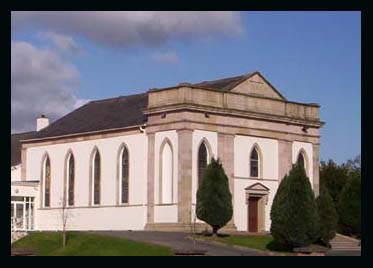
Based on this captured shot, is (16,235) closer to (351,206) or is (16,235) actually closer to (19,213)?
(19,213)

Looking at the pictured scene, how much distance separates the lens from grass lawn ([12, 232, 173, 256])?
142 feet

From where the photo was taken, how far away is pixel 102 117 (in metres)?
66.1

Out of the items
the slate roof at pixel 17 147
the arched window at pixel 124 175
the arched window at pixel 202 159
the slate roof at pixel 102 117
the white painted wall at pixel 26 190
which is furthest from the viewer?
the slate roof at pixel 17 147

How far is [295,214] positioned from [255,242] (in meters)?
4.78

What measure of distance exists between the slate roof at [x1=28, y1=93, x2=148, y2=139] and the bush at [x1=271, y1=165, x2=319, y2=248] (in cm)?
1527

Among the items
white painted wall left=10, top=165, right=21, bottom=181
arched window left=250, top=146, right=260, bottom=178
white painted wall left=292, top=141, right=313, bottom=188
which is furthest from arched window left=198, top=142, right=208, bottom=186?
white painted wall left=10, top=165, right=21, bottom=181

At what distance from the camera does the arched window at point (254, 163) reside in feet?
195

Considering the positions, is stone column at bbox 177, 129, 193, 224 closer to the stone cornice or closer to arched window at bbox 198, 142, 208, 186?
arched window at bbox 198, 142, 208, 186

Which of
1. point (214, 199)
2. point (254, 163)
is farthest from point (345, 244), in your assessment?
point (214, 199)

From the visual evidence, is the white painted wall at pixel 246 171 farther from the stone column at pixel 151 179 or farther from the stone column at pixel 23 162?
the stone column at pixel 23 162

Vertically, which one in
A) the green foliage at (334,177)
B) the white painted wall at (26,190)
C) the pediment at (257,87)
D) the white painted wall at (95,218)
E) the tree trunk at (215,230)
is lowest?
the tree trunk at (215,230)

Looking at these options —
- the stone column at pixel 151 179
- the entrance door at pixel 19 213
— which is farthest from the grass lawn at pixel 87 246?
the entrance door at pixel 19 213

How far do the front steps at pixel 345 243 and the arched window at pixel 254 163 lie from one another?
6.96 metres

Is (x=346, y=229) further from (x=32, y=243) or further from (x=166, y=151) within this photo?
(x=32, y=243)
